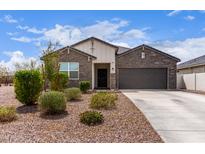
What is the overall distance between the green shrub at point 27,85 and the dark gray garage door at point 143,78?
1616 centimetres

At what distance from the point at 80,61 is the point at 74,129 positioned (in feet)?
55.3

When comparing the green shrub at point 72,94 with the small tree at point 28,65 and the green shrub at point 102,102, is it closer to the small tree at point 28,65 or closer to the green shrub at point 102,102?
the green shrub at point 102,102

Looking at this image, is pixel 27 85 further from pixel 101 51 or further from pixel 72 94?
pixel 101 51

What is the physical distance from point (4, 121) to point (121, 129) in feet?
12.5

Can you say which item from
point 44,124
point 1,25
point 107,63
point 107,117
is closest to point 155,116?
point 107,117

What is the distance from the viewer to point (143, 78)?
27828 millimetres

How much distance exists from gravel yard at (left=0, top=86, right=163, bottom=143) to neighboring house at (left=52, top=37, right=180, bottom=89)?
15616 millimetres

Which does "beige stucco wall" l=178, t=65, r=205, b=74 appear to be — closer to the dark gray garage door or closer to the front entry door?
the dark gray garage door

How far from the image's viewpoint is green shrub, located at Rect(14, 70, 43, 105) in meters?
11.9

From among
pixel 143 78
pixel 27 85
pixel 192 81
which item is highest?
pixel 143 78

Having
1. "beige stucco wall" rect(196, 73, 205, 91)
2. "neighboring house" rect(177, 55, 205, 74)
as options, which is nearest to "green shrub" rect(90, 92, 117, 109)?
"beige stucco wall" rect(196, 73, 205, 91)

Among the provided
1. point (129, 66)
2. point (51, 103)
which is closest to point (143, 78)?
point (129, 66)

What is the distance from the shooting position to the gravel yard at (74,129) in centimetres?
763
